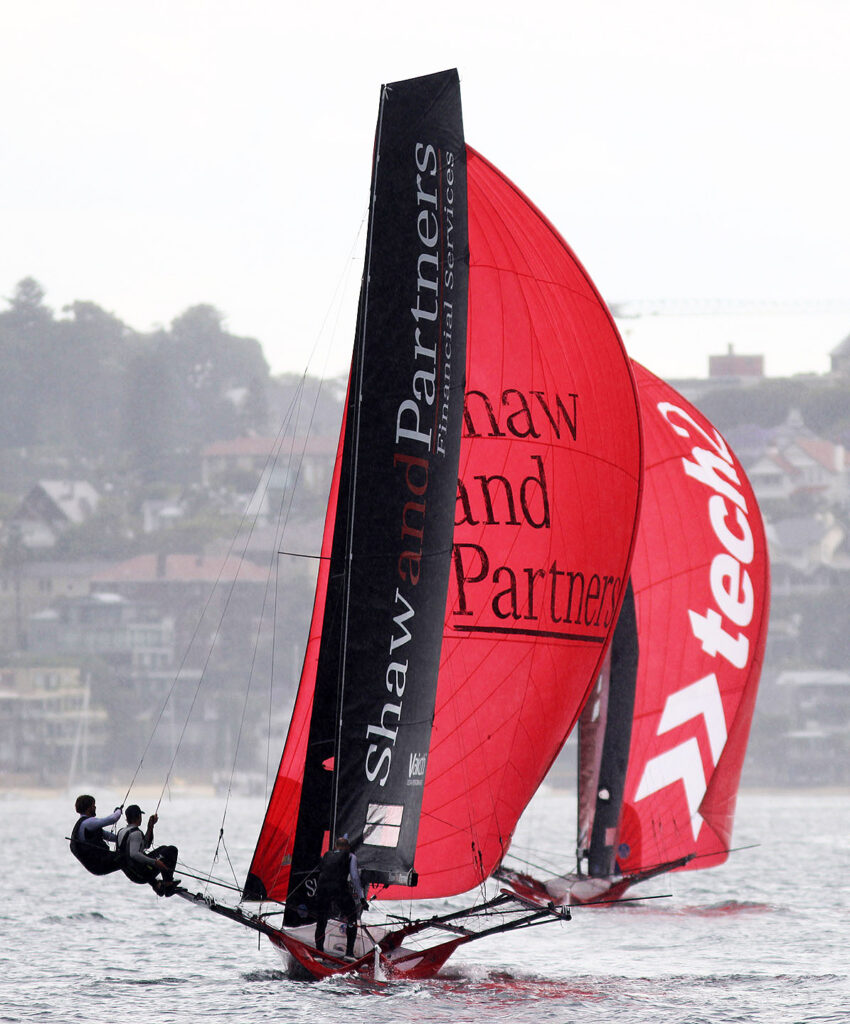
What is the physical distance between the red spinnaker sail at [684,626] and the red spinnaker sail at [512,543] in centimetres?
531

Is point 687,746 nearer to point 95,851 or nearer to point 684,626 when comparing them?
point 684,626

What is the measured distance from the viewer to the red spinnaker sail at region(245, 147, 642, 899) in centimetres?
1263

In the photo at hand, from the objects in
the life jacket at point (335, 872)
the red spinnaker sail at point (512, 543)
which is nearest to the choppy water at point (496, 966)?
the life jacket at point (335, 872)

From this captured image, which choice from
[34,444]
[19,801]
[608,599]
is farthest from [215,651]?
[608,599]

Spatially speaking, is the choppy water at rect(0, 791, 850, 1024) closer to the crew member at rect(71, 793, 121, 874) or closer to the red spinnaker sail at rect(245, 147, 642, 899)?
the red spinnaker sail at rect(245, 147, 642, 899)

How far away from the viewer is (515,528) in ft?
42.5

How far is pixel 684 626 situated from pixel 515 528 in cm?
617

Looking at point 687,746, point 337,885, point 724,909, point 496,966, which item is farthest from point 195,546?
point 337,885

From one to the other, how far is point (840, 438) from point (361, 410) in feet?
367

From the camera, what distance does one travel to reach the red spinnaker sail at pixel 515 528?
12.7 metres

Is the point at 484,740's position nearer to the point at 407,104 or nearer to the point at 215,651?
the point at 407,104

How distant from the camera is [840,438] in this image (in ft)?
396

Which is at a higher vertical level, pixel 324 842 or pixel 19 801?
pixel 324 842

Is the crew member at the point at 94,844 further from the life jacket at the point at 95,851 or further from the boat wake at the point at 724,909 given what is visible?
the boat wake at the point at 724,909
